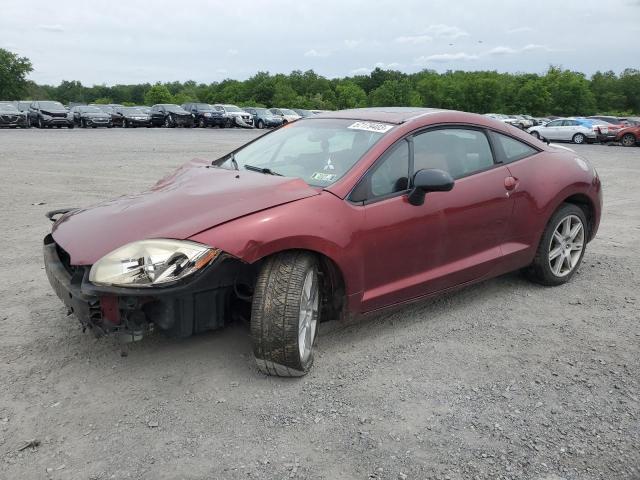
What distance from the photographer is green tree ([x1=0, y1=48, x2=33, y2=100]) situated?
80438 millimetres

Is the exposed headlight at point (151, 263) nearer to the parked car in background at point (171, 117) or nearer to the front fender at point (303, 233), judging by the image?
the front fender at point (303, 233)

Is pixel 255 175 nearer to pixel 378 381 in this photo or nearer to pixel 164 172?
pixel 378 381

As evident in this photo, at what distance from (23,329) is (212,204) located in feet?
5.63

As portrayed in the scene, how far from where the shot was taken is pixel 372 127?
4.04 metres

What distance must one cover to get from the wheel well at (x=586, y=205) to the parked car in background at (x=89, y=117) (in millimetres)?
34337

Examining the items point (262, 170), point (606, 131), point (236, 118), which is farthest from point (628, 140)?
point (262, 170)

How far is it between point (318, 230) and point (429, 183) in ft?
2.75

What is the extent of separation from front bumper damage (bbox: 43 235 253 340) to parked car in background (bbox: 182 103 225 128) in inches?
1468

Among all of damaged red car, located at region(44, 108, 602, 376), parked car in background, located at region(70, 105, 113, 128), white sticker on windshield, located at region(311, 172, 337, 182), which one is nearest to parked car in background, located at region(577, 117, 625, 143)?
parked car in background, located at region(70, 105, 113, 128)

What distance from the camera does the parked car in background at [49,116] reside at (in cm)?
3275

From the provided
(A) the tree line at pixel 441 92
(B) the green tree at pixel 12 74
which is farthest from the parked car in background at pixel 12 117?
(B) the green tree at pixel 12 74

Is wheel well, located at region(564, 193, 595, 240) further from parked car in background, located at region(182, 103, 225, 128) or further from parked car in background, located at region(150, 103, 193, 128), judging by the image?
parked car in background, located at region(182, 103, 225, 128)

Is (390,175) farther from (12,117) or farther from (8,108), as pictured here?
(8,108)

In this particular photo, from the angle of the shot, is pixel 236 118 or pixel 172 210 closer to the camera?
pixel 172 210
